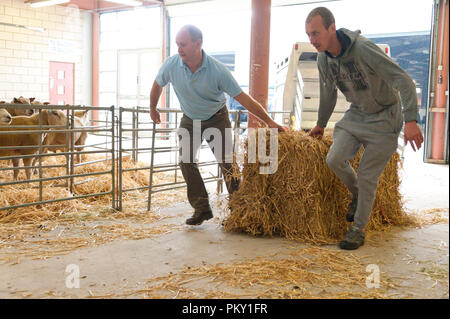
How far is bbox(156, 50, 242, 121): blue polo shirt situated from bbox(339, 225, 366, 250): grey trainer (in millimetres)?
1361

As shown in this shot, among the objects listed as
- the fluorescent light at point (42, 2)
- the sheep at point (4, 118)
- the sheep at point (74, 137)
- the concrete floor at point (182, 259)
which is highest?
the fluorescent light at point (42, 2)

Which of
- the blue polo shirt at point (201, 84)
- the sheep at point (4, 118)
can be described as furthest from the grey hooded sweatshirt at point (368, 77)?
the sheep at point (4, 118)

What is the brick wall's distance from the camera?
518 inches

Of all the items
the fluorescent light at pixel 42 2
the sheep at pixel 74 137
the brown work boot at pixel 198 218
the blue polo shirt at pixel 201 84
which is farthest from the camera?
the fluorescent light at pixel 42 2

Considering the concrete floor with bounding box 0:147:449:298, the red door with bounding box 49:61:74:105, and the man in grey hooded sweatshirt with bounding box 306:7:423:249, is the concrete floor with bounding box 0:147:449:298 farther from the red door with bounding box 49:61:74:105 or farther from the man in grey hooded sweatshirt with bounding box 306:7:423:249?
the red door with bounding box 49:61:74:105

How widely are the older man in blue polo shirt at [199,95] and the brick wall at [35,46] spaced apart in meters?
11.4

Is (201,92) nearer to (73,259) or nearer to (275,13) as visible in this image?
(73,259)

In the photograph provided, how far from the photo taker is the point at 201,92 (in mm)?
3553

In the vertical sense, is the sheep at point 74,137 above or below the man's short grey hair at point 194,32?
below

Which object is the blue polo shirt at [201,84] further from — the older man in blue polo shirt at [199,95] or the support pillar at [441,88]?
the support pillar at [441,88]

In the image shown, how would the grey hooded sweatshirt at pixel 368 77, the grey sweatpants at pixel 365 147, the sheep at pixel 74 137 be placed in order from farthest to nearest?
the sheep at pixel 74 137
the grey sweatpants at pixel 365 147
the grey hooded sweatshirt at pixel 368 77

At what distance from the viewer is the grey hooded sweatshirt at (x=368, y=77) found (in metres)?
2.66
